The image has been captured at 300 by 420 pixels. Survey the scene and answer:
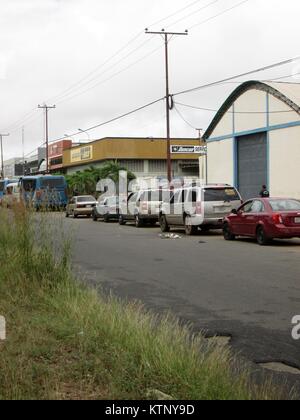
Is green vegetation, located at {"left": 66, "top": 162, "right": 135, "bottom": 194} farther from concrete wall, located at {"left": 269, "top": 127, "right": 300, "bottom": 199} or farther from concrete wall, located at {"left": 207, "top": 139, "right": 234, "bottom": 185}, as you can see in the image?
concrete wall, located at {"left": 269, "top": 127, "right": 300, "bottom": 199}

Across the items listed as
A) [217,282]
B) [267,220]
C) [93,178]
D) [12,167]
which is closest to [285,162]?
[267,220]

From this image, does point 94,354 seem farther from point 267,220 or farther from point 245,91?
point 245,91

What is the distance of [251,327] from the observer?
23.9 ft

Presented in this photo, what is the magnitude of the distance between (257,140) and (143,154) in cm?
3175

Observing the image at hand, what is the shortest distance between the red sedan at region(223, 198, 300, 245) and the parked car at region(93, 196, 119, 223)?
44.4ft

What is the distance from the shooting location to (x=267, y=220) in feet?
55.9

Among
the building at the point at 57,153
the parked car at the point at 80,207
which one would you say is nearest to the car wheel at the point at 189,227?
the parked car at the point at 80,207

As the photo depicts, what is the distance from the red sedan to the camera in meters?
16.8

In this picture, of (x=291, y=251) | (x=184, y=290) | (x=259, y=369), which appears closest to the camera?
(x=259, y=369)

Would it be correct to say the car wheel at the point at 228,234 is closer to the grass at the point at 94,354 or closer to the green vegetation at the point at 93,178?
the grass at the point at 94,354

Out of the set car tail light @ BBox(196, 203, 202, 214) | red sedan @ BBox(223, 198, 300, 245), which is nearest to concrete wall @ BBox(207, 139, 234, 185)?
car tail light @ BBox(196, 203, 202, 214)
